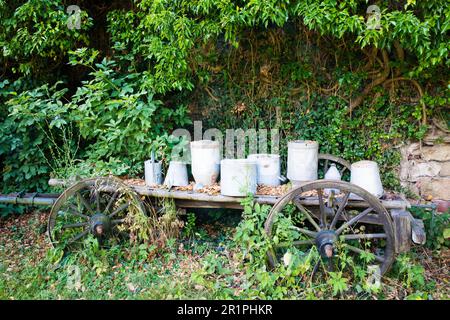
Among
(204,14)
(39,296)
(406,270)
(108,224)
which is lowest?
(39,296)

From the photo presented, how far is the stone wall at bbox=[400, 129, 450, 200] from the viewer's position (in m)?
4.05

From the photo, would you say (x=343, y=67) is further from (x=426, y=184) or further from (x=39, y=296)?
(x=39, y=296)

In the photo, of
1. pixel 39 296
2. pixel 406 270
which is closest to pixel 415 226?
pixel 406 270

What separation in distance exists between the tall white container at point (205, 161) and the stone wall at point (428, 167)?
212 cm

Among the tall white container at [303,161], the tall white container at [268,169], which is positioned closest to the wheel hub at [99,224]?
the tall white container at [268,169]

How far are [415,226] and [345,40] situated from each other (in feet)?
6.97

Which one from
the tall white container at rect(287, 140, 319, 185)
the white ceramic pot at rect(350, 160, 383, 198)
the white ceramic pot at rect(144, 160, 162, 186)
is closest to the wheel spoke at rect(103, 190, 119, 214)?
the white ceramic pot at rect(144, 160, 162, 186)

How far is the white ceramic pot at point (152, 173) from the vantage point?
3852mm

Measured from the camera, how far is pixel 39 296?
3139 millimetres

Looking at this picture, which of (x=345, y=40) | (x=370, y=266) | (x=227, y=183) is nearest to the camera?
(x=370, y=266)

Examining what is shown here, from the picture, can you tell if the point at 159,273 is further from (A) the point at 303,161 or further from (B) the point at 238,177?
(A) the point at 303,161

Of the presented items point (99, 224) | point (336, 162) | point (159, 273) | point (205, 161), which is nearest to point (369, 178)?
point (336, 162)

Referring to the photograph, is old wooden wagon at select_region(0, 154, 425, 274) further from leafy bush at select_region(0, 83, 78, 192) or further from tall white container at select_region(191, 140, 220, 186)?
leafy bush at select_region(0, 83, 78, 192)

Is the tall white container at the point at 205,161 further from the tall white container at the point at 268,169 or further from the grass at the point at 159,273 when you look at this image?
the grass at the point at 159,273
